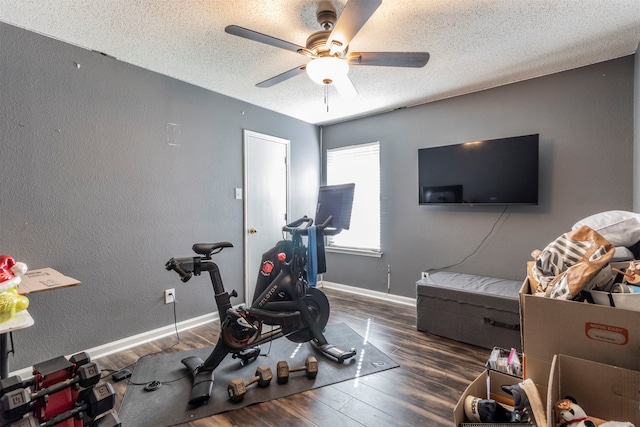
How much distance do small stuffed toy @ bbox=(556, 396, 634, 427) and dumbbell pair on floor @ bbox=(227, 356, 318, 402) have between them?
1.43 meters

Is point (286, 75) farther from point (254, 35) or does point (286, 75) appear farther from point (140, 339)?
point (140, 339)

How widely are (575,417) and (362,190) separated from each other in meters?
3.32

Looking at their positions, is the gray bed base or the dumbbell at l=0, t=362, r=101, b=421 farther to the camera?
the gray bed base

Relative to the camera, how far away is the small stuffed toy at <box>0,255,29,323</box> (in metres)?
1.39

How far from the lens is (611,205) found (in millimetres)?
2561

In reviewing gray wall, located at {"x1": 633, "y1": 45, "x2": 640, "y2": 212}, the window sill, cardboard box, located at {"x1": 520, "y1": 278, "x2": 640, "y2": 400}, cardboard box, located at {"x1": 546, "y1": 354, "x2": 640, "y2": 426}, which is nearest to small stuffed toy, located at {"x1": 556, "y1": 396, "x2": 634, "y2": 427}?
cardboard box, located at {"x1": 546, "y1": 354, "x2": 640, "y2": 426}

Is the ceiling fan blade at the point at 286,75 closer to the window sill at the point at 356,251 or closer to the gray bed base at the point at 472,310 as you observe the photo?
the gray bed base at the point at 472,310

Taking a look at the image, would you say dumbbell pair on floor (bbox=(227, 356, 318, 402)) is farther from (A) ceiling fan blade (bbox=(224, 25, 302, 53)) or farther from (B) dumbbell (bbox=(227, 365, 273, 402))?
(A) ceiling fan blade (bbox=(224, 25, 302, 53))

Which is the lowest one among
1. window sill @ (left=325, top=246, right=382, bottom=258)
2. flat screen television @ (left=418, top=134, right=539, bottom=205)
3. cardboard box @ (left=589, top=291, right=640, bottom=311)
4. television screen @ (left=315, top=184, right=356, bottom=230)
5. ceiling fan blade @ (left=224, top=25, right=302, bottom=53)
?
window sill @ (left=325, top=246, right=382, bottom=258)

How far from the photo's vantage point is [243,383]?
6.20 ft

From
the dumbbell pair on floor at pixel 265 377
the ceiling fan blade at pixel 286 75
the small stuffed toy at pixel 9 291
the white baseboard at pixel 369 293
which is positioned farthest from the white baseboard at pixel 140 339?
the ceiling fan blade at pixel 286 75

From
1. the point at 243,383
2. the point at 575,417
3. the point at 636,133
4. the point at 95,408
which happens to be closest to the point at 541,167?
the point at 636,133

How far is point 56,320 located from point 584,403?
125 inches

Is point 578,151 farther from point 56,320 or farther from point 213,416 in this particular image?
point 56,320
